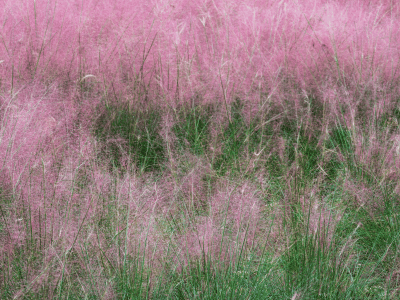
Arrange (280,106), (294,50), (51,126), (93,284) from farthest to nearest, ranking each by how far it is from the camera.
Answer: (294,50)
(280,106)
(51,126)
(93,284)

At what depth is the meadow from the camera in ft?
5.14

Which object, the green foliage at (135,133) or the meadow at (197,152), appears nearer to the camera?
the meadow at (197,152)

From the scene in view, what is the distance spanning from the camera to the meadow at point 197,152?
157 centimetres

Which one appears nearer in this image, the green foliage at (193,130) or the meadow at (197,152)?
the meadow at (197,152)

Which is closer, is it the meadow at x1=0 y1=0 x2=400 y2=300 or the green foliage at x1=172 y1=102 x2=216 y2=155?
the meadow at x1=0 y1=0 x2=400 y2=300

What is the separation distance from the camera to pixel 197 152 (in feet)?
7.79

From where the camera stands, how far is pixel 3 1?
3.23 metres

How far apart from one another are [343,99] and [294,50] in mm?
532

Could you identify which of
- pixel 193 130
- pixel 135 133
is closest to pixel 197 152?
pixel 193 130

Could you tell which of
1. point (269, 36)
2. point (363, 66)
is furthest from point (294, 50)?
point (363, 66)

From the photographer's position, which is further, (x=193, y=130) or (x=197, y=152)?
(x=193, y=130)

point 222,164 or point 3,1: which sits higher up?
point 3,1

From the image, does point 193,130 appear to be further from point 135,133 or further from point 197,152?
point 135,133

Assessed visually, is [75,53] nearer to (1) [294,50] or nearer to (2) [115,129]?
(2) [115,129]
